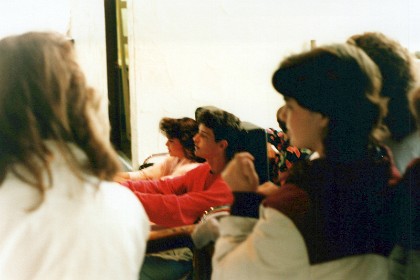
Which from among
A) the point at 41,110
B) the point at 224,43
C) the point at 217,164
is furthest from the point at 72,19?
the point at 41,110

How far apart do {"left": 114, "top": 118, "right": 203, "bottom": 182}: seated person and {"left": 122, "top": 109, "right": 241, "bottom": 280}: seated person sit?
0.10 m

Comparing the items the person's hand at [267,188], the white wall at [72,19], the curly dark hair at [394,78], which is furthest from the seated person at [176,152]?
the curly dark hair at [394,78]

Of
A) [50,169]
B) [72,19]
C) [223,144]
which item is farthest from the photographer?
[72,19]

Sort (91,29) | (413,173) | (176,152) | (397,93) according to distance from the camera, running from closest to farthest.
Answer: (413,173), (397,93), (176,152), (91,29)

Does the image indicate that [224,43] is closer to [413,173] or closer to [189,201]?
[189,201]

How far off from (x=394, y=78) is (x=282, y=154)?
1.59ft

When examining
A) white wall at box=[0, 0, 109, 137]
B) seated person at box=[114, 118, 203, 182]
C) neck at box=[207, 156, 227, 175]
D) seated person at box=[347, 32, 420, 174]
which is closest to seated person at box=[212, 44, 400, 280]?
seated person at box=[347, 32, 420, 174]

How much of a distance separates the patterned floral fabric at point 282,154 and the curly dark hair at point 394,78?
0.27 meters

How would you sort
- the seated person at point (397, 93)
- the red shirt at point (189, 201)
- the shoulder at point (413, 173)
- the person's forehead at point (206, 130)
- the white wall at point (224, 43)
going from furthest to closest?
the white wall at point (224, 43), the red shirt at point (189, 201), the person's forehead at point (206, 130), the seated person at point (397, 93), the shoulder at point (413, 173)

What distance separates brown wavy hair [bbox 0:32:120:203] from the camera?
3.06 feet

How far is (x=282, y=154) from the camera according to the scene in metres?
1.54

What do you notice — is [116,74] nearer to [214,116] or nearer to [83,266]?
[214,116]

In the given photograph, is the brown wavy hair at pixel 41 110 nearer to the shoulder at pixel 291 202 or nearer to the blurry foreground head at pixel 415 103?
the shoulder at pixel 291 202

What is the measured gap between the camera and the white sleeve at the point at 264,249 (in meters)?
0.97
